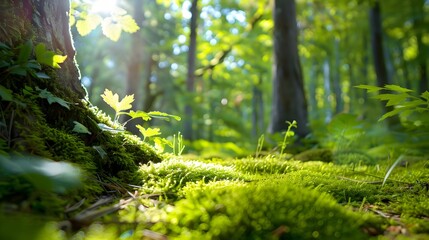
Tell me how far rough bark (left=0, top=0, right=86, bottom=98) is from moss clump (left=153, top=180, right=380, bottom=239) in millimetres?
1168

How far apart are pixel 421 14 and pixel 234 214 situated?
16.2 metres

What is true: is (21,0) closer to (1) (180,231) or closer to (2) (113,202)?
(2) (113,202)

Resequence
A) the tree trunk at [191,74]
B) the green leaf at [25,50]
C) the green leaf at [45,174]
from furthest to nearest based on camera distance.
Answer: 1. the tree trunk at [191,74]
2. the green leaf at [25,50]
3. the green leaf at [45,174]

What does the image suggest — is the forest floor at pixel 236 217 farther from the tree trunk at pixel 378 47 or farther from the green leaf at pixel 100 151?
the tree trunk at pixel 378 47

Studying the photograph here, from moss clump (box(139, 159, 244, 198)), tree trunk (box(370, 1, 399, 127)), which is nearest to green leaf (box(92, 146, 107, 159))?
moss clump (box(139, 159, 244, 198))

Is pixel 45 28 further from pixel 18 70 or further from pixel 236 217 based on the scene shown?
pixel 236 217

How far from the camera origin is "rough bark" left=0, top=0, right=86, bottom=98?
5.18ft

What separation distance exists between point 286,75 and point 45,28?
4.30 meters

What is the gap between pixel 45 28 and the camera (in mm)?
1774

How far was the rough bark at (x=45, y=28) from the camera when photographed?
1578 millimetres

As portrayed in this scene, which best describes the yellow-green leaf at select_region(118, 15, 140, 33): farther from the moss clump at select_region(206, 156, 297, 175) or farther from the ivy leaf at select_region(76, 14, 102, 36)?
the moss clump at select_region(206, 156, 297, 175)

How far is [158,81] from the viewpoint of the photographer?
1566 centimetres

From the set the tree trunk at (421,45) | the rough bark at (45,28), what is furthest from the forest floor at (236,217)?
the tree trunk at (421,45)

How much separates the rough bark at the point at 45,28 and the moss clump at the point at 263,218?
1168 millimetres
